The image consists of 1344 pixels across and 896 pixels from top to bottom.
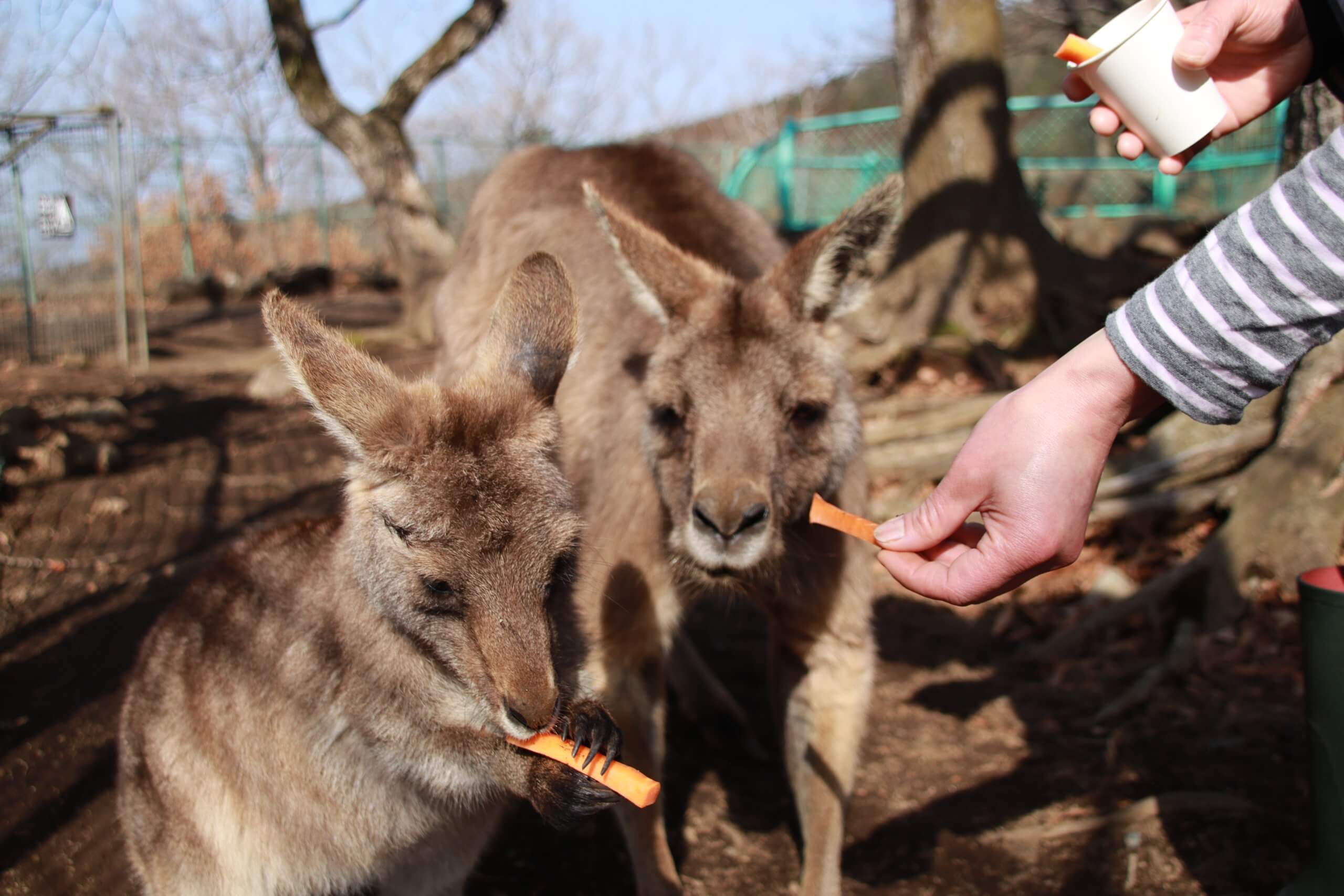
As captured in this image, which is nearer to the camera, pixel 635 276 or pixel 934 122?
pixel 635 276

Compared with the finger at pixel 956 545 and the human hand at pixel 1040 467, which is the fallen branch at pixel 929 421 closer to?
the finger at pixel 956 545

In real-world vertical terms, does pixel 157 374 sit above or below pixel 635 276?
below

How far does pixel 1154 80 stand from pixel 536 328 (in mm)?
1590

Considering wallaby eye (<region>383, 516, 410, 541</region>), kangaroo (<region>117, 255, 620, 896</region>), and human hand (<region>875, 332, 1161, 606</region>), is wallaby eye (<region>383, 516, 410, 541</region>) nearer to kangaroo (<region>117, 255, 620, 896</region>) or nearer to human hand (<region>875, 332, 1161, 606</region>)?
kangaroo (<region>117, 255, 620, 896</region>)

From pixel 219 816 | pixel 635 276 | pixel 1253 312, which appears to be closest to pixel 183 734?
pixel 219 816

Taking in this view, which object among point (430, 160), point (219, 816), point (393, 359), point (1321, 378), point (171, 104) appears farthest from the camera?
point (171, 104)

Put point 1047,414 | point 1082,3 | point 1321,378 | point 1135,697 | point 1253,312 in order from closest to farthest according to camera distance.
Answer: point 1253,312 < point 1047,414 < point 1135,697 < point 1321,378 < point 1082,3

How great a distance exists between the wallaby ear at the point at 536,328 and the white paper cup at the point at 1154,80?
1.39 metres

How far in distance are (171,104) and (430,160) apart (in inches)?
258

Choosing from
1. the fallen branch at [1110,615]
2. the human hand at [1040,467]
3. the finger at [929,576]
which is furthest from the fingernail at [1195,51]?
the fallen branch at [1110,615]

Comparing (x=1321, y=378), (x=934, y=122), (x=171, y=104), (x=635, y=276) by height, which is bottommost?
(x=1321, y=378)

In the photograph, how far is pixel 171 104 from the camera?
23.6 m

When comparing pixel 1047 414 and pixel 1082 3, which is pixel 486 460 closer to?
→ pixel 1047 414

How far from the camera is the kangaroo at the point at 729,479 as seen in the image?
3400mm
